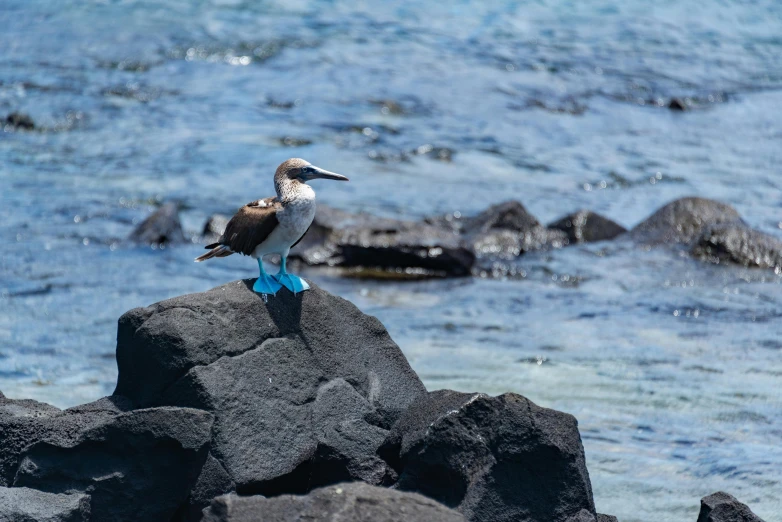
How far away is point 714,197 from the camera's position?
1510 cm

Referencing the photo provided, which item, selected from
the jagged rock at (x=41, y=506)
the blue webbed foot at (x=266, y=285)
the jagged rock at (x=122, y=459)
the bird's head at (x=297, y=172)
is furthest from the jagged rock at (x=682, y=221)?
the jagged rock at (x=41, y=506)

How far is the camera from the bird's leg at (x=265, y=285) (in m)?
5.41

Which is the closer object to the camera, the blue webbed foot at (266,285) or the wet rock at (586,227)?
the blue webbed foot at (266,285)

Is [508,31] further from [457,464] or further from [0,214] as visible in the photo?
[457,464]

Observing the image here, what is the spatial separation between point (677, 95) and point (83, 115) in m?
10.9

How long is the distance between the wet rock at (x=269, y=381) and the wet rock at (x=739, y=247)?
7336mm

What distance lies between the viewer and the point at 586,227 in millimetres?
13117

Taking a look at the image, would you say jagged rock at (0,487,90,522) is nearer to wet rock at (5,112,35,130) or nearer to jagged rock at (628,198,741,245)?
jagged rock at (628,198,741,245)

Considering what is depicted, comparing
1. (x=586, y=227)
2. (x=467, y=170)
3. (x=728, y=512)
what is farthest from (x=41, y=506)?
(x=467, y=170)

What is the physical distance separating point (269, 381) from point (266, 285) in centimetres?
49

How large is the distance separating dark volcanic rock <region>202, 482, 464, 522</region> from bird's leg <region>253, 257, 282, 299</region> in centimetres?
166

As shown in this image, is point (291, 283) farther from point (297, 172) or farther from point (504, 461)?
point (504, 461)

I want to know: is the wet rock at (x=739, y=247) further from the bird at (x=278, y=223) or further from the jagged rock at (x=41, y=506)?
the jagged rock at (x=41, y=506)

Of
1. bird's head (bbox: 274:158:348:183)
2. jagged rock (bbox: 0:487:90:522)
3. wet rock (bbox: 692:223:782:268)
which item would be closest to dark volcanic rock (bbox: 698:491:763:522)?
bird's head (bbox: 274:158:348:183)
